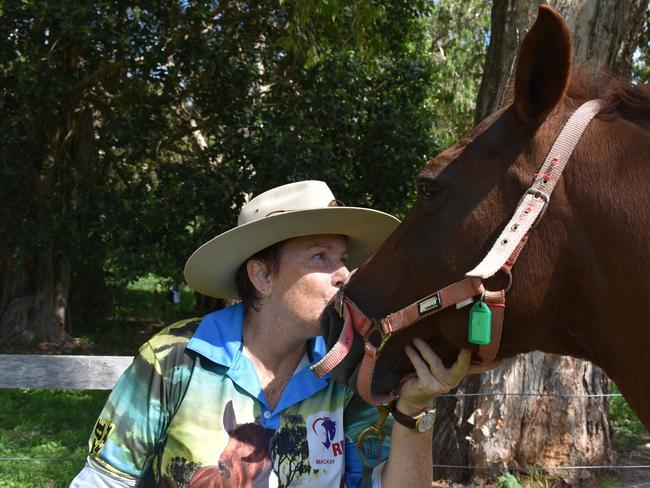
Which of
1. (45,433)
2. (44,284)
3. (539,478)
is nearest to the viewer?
(539,478)

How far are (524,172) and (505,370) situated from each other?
2922 millimetres

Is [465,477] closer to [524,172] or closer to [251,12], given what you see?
[524,172]

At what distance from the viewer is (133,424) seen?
6.75 ft

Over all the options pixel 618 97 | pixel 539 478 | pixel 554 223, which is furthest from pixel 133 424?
pixel 539 478

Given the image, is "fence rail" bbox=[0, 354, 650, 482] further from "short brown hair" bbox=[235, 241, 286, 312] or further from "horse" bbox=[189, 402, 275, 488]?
"horse" bbox=[189, 402, 275, 488]

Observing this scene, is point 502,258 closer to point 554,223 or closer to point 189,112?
point 554,223

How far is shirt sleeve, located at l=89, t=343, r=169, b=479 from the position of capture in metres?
2.04

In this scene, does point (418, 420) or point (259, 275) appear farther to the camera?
point (259, 275)

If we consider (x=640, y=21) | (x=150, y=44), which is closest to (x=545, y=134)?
(x=640, y=21)

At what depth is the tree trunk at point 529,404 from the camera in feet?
14.1

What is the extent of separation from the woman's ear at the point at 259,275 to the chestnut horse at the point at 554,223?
697 mm

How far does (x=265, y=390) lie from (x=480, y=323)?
866 mm

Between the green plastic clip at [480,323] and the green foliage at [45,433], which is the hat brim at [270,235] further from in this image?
the green foliage at [45,433]

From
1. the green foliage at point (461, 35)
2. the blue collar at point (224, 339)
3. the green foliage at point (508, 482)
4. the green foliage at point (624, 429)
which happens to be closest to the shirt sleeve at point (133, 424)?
the blue collar at point (224, 339)
